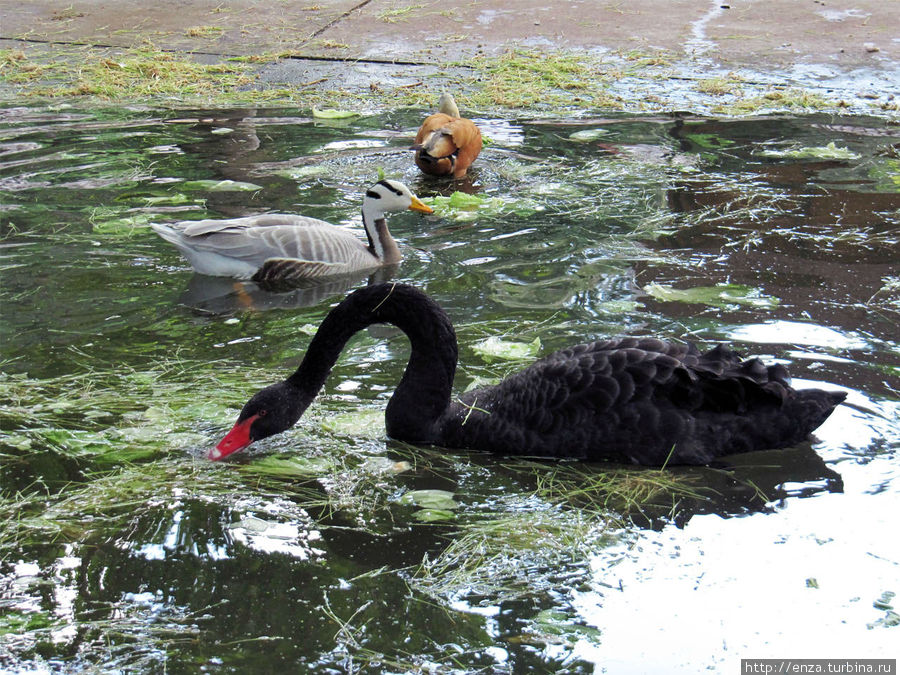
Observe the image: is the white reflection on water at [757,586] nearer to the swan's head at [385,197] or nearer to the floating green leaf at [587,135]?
the swan's head at [385,197]

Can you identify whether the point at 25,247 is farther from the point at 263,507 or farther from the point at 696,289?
the point at 696,289

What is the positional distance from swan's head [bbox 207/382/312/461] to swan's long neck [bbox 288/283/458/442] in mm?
57

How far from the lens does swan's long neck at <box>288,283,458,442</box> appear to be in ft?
12.4

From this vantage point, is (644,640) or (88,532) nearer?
(644,640)

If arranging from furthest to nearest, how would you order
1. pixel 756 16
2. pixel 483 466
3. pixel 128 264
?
1. pixel 756 16
2. pixel 128 264
3. pixel 483 466

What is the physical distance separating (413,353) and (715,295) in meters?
1.80

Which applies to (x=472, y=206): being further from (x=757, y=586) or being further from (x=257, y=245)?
(x=757, y=586)

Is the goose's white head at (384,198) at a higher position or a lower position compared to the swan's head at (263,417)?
higher

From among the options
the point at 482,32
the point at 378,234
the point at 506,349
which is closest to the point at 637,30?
the point at 482,32

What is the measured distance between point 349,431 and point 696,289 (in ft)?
6.65

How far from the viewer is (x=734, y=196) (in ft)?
21.2

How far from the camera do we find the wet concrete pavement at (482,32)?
30.8 ft

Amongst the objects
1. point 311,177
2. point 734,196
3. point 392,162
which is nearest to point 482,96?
point 392,162

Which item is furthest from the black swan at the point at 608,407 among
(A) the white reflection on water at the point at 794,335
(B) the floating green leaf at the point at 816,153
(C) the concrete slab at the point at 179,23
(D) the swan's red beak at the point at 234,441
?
(C) the concrete slab at the point at 179,23
